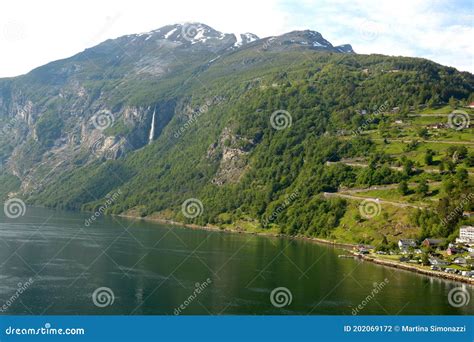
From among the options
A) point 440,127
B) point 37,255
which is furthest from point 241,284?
point 440,127

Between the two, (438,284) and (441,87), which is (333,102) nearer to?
(441,87)

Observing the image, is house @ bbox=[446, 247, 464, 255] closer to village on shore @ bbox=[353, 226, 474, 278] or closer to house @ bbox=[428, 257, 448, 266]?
village on shore @ bbox=[353, 226, 474, 278]

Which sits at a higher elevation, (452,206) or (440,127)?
(440,127)

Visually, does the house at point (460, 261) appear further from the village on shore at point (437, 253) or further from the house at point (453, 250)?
the house at point (453, 250)

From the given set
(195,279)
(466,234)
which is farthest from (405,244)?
(195,279)

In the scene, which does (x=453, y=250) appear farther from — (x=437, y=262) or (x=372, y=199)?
(x=372, y=199)

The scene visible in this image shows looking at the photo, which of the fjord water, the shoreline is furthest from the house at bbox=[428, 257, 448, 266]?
the fjord water

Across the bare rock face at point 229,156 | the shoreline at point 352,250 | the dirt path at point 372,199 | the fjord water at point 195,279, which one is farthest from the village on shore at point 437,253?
the bare rock face at point 229,156
